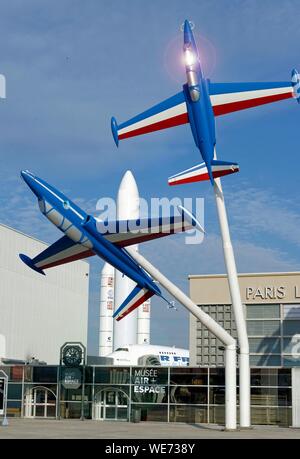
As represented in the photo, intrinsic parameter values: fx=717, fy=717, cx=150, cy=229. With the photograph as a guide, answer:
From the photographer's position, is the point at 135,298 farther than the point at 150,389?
No

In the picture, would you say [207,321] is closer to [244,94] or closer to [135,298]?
[135,298]

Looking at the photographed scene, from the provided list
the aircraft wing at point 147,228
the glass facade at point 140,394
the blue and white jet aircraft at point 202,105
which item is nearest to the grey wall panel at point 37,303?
the glass facade at point 140,394

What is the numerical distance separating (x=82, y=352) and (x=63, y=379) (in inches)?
87.2

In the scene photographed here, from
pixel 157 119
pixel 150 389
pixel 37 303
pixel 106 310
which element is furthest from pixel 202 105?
pixel 37 303

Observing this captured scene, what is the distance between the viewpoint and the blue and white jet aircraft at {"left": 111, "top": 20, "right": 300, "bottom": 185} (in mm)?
29750

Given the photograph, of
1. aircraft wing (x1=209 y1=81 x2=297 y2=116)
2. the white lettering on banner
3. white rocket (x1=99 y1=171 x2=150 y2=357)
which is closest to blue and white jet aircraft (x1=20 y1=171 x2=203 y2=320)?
aircraft wing (x1=209 y1=81 x2=297 y2=116)

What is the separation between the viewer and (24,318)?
7756 cm

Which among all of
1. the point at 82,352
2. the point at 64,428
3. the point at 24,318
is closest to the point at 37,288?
the point at 24,318

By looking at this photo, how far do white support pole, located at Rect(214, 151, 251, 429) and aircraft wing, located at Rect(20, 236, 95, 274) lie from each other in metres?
6.74

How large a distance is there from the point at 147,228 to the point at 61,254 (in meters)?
5.47

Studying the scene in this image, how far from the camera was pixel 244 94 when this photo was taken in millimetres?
30469

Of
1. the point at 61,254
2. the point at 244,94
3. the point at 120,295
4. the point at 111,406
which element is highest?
the point at 244,94

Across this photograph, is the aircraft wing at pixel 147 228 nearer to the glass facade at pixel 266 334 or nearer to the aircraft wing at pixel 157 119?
the aircraft wing at pixel 157 119

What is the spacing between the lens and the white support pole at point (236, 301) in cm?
3591
